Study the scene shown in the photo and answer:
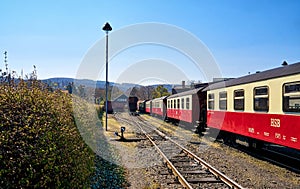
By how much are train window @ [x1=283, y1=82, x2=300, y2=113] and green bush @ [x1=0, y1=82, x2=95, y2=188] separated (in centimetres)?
710

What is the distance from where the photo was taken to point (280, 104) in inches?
410

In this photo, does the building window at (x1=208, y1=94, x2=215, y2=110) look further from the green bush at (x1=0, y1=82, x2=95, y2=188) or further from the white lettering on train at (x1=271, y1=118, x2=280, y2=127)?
the green bush at (x1=0, y1=82, x2=95, y2=188)

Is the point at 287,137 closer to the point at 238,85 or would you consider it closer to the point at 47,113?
the point at 238,85

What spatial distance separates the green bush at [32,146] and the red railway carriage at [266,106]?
726 cm

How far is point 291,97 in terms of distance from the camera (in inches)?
386

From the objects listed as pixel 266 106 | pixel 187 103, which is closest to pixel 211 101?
pixel 187 103

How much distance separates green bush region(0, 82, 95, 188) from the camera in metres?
3.55

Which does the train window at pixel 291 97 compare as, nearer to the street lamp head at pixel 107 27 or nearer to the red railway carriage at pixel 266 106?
the red railway carriage at pixel 266 106

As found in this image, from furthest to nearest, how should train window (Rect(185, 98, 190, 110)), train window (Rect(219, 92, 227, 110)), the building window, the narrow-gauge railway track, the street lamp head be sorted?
train window (Rect(185, 98, 190, 110)) < the street lamp head < the building window < train window (Rect(219, 92, 227, 110)) < the narrow-gauge railway track

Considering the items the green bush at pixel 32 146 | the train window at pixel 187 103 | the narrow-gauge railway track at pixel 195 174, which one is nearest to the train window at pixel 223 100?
the narrow-gauge railway track at pixel 195 174

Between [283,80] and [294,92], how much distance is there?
0.77 m

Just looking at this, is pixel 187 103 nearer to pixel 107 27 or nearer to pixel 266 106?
pixel 107 27

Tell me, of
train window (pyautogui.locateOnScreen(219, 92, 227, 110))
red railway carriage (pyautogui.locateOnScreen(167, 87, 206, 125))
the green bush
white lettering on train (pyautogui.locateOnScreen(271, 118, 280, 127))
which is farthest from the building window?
the green bush

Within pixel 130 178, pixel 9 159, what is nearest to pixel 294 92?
pixel 130 178
